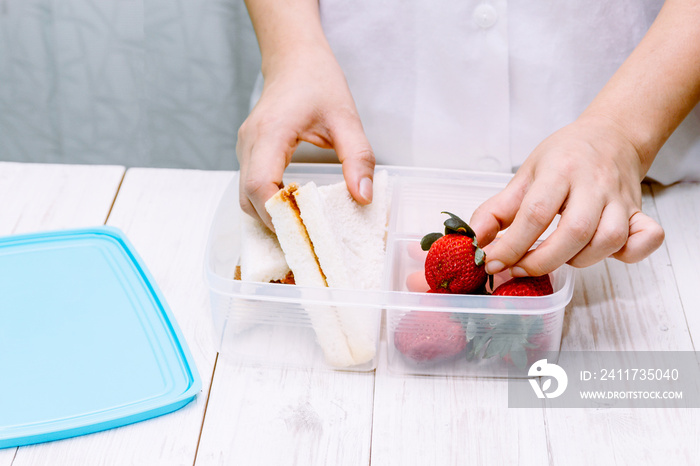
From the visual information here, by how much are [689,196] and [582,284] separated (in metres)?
0.24

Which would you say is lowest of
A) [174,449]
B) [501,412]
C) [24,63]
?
[501,412]

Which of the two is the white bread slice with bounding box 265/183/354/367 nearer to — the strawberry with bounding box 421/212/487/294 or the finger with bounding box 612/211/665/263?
the strawberry with bounding box 421/212/487/294

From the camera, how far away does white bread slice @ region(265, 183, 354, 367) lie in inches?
25.2

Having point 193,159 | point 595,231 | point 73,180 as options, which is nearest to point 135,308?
point 73,180

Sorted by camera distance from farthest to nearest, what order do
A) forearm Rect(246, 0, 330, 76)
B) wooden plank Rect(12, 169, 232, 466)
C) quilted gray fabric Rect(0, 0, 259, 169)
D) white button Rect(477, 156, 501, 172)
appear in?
quilted gray fabric Rect(0, 0, 259, 169) < white button Rect(477, 156, 501, 172) < forearm Rect(246, 0, 330, 76) < wooden plank Rect(12, 169, 232, 466)

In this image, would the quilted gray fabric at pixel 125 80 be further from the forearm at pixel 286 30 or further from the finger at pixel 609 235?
the finger at pixel 609 235

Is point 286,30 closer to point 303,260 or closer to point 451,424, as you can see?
point 303,260

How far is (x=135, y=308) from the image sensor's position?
0.71 meters

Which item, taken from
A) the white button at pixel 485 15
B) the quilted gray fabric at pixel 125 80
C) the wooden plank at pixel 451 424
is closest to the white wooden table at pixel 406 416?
the wooden plank at pixel 451 424

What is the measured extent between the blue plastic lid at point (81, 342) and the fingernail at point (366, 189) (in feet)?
0.79

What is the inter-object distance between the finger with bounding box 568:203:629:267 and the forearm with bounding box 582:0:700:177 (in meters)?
0.14

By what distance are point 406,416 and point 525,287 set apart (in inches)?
6.5

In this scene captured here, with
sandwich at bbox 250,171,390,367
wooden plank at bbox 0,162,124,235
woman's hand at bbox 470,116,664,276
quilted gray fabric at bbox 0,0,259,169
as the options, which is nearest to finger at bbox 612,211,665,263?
woman's hand at bbox 470,116,664,276

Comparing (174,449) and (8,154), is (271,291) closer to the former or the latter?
(174,449)
